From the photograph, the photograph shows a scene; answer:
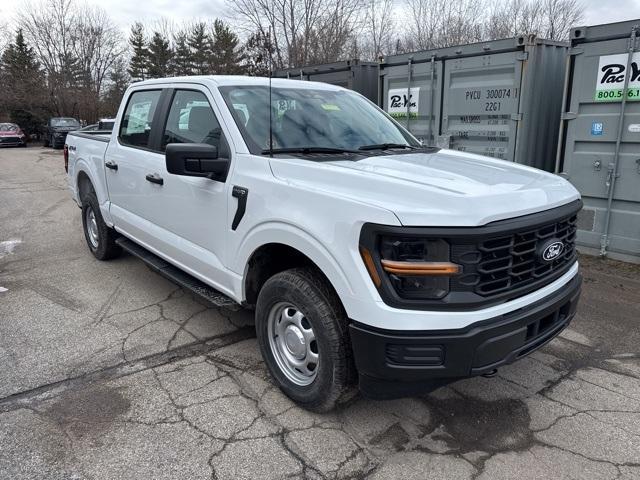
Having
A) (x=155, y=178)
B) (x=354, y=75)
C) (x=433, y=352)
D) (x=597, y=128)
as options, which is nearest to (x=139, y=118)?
(x=155, y=178)

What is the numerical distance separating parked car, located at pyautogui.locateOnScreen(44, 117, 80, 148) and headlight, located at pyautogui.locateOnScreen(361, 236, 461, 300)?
30633 millimetres

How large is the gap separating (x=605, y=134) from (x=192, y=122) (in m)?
4.73

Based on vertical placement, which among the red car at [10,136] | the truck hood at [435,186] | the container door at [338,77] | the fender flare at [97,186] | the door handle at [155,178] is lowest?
the red car at [10,136]

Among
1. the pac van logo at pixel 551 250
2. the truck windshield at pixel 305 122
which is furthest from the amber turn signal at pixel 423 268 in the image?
the truck windshield at pixel 305 122

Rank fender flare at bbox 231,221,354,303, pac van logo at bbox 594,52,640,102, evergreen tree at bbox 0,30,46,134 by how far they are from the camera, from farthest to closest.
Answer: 1. evergreen tree at bbox 0,30,46,134
2. pac van logo at bbox 594,52,640,102
3. fender flare at bbox 231,221,354,303

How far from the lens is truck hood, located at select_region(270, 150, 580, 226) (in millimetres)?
2398

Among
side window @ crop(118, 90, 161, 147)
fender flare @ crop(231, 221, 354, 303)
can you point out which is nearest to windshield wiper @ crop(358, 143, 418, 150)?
fender flare @ crop(231, 221, 354, 303)

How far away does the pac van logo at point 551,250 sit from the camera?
9.02 feet

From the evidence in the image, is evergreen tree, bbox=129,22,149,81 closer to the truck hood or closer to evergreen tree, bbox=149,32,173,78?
evergreen tree, bbox=149,32,173,78

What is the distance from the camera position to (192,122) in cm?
398

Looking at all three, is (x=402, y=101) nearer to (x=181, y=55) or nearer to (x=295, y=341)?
(x=295, y=341)

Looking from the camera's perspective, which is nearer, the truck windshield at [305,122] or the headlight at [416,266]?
the headlight at [416,266]

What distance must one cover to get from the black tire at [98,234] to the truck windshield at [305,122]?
9.47 feet

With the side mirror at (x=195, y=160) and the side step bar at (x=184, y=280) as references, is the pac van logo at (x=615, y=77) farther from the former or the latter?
the side step bar at (x=184, y=280)
